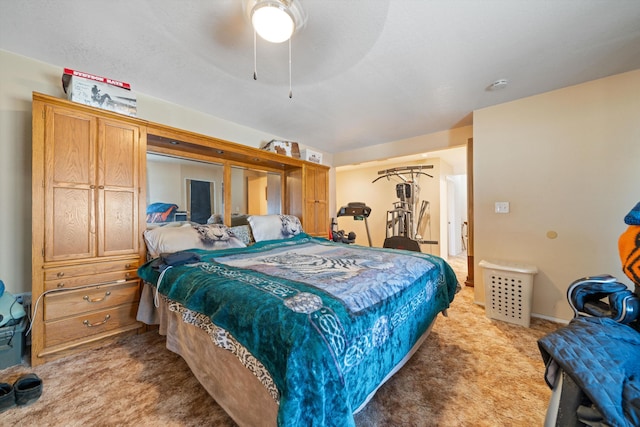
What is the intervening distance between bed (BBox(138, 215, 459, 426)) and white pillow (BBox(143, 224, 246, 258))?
0.28 meters

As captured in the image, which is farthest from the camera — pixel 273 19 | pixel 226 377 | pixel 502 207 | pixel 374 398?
pixel 502 207

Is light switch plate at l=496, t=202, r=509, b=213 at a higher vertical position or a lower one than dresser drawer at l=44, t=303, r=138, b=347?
higher

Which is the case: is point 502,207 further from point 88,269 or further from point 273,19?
point 88,269

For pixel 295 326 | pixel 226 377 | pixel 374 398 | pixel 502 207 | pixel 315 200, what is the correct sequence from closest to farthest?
pixel 295 326 → pixel 226 377 → pixel 374 398 → pixel 502 207 → pixel 315 200

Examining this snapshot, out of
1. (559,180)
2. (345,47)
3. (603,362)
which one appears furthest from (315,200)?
(603,362)

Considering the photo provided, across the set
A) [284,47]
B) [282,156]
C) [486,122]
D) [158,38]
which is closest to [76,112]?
[158,38]

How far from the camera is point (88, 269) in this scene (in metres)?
1.83

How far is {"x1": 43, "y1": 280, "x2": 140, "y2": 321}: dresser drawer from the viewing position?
1.69 meters

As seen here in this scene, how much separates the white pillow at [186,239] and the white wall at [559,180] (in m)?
3.01

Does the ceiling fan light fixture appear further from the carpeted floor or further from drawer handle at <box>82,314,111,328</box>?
drawer handle at <box>82,314,111,328</box>

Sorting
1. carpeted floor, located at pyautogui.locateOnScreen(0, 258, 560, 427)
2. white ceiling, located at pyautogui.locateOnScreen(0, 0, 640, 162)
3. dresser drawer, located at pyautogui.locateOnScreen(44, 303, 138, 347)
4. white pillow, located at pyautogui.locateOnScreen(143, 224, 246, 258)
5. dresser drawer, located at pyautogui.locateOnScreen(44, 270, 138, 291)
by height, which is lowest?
carpeted floor, located at pyautogui.locateOnScreen(0, 258, 560, 427)

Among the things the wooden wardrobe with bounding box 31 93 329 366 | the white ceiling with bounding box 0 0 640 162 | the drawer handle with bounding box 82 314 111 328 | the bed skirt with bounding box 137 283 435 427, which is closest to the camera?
the bed skirt with bounding box 137 283 435 427

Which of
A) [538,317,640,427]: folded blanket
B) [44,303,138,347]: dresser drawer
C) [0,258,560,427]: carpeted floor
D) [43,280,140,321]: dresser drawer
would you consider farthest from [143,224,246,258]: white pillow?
[538,317,640,427]: folded blanket

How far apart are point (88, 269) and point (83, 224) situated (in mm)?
373
